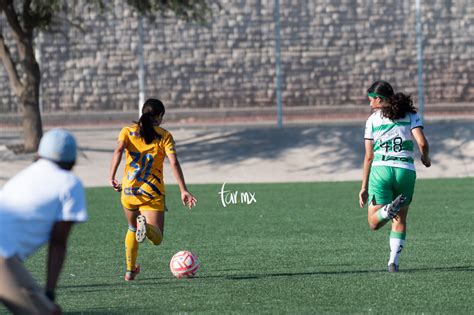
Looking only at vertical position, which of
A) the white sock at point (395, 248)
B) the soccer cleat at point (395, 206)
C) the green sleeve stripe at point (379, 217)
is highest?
the soccer cleat at point (395, 206)

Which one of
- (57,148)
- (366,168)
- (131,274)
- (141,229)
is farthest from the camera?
(366,168)

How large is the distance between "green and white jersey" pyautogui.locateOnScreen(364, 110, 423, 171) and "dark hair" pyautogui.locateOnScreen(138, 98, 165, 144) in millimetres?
2154

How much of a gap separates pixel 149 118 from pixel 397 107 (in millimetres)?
2425

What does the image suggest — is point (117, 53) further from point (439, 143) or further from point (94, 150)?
point (439, 143)

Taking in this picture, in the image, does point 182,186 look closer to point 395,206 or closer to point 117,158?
point 117,158

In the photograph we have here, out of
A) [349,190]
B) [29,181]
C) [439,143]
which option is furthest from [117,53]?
[29,181]

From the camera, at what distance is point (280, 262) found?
12367mm

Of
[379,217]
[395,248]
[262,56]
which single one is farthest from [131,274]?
[262,56]

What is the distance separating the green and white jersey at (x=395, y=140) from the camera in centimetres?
1121

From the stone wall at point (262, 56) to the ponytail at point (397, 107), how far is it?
23.1 meters

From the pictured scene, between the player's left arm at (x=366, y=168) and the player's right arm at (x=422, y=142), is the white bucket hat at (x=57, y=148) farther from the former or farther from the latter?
the player's left arm at (x=366, y=168)

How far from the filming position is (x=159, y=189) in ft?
36.3

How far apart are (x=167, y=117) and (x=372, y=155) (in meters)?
24.1

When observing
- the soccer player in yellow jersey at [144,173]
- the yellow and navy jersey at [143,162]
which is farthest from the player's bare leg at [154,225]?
the yellow and navy jersey at [143,162]
